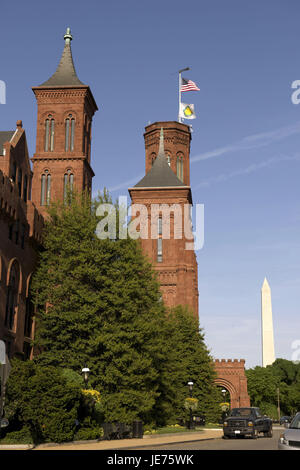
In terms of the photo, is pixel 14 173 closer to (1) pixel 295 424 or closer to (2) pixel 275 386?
(1) pixel 295 424

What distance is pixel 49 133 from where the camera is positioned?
60.3 m

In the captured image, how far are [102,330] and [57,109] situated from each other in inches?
1290

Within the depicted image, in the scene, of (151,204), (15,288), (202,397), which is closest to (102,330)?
(15,288)

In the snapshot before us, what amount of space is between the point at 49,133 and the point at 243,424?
39.6 m

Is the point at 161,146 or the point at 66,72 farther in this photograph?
the point at 161,146

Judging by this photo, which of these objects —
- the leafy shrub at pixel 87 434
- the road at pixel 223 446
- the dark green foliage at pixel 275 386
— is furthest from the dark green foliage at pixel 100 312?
the dark green foliage at pixel 275 386

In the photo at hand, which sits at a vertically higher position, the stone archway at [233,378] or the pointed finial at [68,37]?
the pointed finial at [68,37]

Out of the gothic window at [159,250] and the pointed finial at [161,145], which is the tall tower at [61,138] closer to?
the gothic window at [159,250]

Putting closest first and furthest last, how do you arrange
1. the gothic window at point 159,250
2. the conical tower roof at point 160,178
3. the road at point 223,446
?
the road at point 223,446 → the gothic window at point 159,250 → the conical tower roof at point 160,178

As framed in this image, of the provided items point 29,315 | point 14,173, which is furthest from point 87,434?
point 14,173

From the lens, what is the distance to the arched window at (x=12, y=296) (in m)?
34.6

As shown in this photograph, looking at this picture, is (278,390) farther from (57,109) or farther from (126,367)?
(126,367)

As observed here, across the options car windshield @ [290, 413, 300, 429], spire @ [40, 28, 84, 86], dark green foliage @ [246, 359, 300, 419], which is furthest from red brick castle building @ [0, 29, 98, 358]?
dark green foliage @ [246, 359, 300, 419]

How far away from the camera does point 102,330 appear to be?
34.5m
